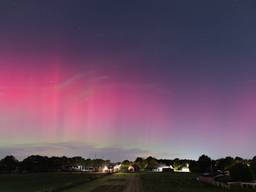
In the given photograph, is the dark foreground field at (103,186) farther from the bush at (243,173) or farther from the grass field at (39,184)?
the bush at (243,173)

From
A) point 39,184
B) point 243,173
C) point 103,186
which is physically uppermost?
point 243,173

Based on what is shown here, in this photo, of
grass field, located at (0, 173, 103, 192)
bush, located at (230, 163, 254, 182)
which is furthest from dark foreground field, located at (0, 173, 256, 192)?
bush, located at (230, 163, 254, 182)

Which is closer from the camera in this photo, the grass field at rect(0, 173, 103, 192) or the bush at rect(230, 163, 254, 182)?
the grass field at rect(0, 173, 103, 192)

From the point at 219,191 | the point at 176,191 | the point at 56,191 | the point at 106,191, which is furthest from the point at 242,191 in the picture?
the point at 56,191

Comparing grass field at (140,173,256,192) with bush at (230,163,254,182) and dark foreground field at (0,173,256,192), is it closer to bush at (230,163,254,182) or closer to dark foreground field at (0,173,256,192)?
dark foreground field at (0,173,256,192)

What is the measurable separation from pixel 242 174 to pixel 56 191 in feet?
111

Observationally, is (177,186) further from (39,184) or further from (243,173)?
(39,184)

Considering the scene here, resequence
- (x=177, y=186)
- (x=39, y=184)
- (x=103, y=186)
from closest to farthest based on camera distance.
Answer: (x=177, y=186) → (x=103, y=186) → (x=39, y=184)

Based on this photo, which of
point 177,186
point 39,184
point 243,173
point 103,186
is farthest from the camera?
point 39,184

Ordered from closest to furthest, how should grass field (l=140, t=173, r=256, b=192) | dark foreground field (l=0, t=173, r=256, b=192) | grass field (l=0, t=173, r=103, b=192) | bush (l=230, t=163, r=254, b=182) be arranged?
grass field (l=140, t=173, r=256, b=192)
dark foreground field (l=0, t=173, r=256, b=192)
grass field (l=0, t=173, r=103, b=192)
bush (l=230, t=163, r=254, b=182)

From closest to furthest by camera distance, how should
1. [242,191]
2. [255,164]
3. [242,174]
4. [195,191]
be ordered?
[242,191]
[195,191]
[242,174]
[255,164]

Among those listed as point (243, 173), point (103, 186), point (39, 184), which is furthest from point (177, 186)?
point (39, 184)

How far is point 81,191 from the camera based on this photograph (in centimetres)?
6581

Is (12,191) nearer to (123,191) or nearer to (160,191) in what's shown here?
(123,191)
